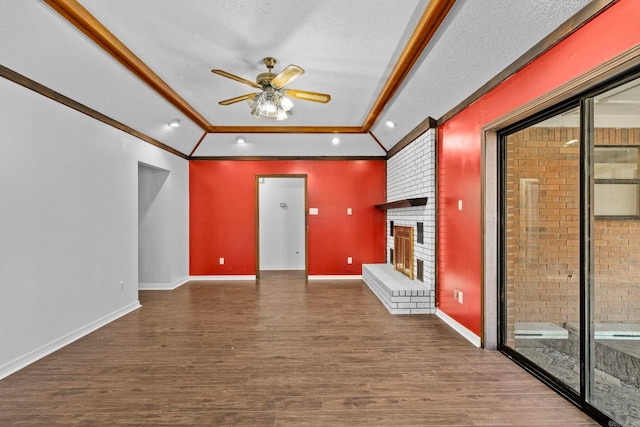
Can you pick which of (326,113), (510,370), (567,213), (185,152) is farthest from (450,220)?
(185,152)

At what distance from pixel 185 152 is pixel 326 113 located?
2789mm

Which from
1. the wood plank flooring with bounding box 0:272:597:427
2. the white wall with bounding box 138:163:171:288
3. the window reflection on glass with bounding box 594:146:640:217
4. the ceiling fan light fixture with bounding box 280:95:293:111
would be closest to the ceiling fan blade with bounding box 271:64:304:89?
the ceiling fan light fixture with bounding box 280:95:293:111

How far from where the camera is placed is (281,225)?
7.40 meters

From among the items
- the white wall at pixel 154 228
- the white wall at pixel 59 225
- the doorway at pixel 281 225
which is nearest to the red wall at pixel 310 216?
the white wall at pixel 154 228

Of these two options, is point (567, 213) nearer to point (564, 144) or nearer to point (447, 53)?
point (564, 144)

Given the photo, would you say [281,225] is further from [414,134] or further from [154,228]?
[414,134]

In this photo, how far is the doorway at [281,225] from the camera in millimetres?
7355

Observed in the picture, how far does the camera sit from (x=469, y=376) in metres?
2.46

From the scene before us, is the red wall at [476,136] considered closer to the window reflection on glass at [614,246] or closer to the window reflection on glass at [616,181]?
the window reflection on glass at [614,246]

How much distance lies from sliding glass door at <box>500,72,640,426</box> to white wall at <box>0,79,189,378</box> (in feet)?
13.3

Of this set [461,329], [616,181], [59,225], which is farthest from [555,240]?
[59,225]

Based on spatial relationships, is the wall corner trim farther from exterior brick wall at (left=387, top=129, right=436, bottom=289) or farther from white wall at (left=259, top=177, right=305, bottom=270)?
white wall at (left=259, top=177, right=305, bottom=270)

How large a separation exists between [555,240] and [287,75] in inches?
100

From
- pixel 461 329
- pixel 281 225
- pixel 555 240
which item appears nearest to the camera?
pixel 555 240
